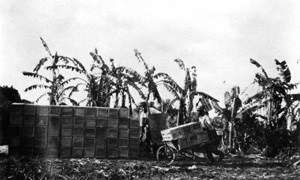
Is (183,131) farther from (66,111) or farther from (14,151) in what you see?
(14,151)

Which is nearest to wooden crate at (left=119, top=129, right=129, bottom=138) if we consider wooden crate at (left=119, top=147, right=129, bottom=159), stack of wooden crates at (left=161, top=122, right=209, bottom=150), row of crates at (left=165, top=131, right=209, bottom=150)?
wooden crate at (left=119, top=147, right=129, bottom=159)

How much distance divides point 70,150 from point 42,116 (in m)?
1.31

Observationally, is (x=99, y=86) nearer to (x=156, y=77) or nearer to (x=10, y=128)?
(x=156, y=77)

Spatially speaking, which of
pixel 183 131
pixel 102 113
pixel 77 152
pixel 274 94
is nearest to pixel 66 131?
pixel 77 152

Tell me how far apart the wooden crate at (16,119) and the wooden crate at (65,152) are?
1436 millimetres

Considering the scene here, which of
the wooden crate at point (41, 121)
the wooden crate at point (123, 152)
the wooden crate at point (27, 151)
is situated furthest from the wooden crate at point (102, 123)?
the wooden crate at point (27, 151)

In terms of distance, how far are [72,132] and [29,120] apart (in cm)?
129

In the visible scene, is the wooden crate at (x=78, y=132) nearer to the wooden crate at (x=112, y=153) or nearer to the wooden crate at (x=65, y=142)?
the wooden crate at (x=65, y=142)

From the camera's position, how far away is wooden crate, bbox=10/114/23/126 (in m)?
9.55

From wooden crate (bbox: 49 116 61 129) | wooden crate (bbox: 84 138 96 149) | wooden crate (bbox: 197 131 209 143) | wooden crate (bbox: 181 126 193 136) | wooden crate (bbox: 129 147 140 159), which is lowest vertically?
wooden crate (bbox: 129 147 140 159)

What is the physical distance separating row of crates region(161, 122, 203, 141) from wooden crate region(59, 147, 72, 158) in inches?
121

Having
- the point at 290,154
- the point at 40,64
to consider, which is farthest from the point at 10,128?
the point at 290,154

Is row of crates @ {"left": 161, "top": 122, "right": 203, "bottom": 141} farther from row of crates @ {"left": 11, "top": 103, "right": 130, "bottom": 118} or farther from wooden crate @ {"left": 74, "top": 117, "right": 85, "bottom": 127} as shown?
wooden crate @ {"left": 74, "top": 117, "right": 85, "bottom": 127}

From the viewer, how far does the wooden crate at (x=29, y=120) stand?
379 inches
